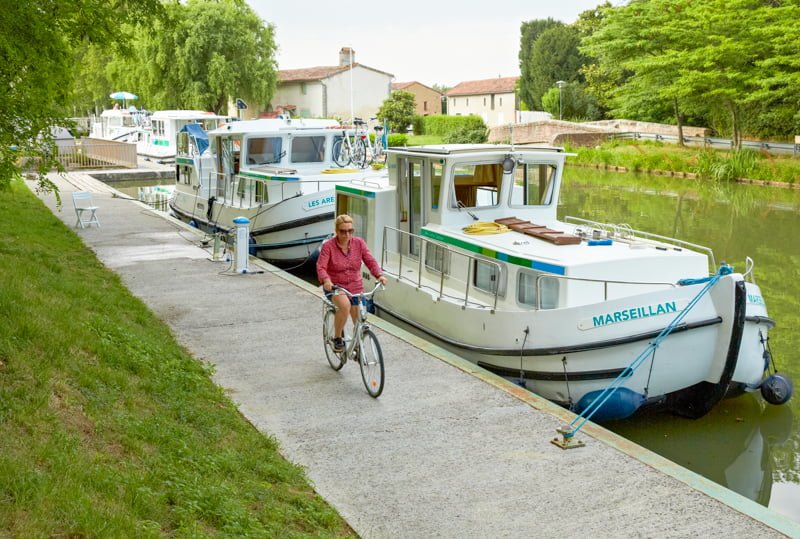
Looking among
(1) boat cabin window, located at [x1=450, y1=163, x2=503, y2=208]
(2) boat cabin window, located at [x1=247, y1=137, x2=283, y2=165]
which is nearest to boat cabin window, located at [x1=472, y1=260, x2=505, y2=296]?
(1) boat cabin window, located at [x1=450, y1=163, x2=503, y2=208]

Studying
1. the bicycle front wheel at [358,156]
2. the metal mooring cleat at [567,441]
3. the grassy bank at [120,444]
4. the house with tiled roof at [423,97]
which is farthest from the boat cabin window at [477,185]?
the house with tiled roof at [423,97]

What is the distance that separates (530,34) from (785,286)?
68.1m

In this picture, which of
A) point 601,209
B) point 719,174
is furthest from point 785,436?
point 719,174

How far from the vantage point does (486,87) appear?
99625 millimetres

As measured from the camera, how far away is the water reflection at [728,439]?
Answer: 921cm

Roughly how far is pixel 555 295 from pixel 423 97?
3513 inches

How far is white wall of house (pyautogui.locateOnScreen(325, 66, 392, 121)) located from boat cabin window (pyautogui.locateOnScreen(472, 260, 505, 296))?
6889 cm

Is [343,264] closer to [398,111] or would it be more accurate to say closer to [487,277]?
[487,277]

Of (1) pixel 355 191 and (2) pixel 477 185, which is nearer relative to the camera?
(2) pixel 477 185

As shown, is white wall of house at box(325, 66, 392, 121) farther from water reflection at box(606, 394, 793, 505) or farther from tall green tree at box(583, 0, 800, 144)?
water reflection at box(606, 394, 793, 505)

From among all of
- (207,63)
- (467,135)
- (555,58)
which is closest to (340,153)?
(467,135)

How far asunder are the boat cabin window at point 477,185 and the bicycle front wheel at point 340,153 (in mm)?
8928

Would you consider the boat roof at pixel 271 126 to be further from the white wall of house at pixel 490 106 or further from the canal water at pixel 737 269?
the white wall of house at pixel 490 106

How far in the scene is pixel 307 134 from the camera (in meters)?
21.3
